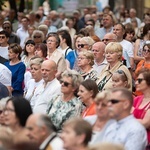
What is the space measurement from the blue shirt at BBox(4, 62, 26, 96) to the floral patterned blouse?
13.9ft

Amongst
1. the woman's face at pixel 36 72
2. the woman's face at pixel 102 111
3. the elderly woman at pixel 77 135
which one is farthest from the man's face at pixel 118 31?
the elderly woman at pixel 77 135

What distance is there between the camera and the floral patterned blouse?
12188mm

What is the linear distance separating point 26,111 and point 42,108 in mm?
2597

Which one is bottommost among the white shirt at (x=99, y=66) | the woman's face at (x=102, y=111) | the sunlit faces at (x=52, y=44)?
the sunlit faces at (x=52, y=44)

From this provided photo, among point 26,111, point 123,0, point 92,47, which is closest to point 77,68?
point 92,47

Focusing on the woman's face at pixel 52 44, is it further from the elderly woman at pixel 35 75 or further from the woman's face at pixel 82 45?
the elderly woman at pixel 35 75

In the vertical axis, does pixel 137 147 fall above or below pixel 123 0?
above

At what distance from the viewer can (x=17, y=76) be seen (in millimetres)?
16781

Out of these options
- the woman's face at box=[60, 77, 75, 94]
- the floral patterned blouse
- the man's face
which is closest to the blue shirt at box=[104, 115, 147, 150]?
the floral patterned blouse

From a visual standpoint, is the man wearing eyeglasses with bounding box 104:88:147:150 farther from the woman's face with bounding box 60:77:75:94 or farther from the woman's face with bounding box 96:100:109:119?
the woman's face with bounding box 60:77:75:94

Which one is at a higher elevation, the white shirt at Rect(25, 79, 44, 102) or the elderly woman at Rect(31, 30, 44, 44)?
the white shirt at Rect(25, 79, 44, 102)

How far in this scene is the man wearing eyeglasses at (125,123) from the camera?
10438 millimetres

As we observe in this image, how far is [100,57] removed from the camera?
15.4m

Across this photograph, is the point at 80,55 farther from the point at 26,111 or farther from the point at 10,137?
the point at 10,137
